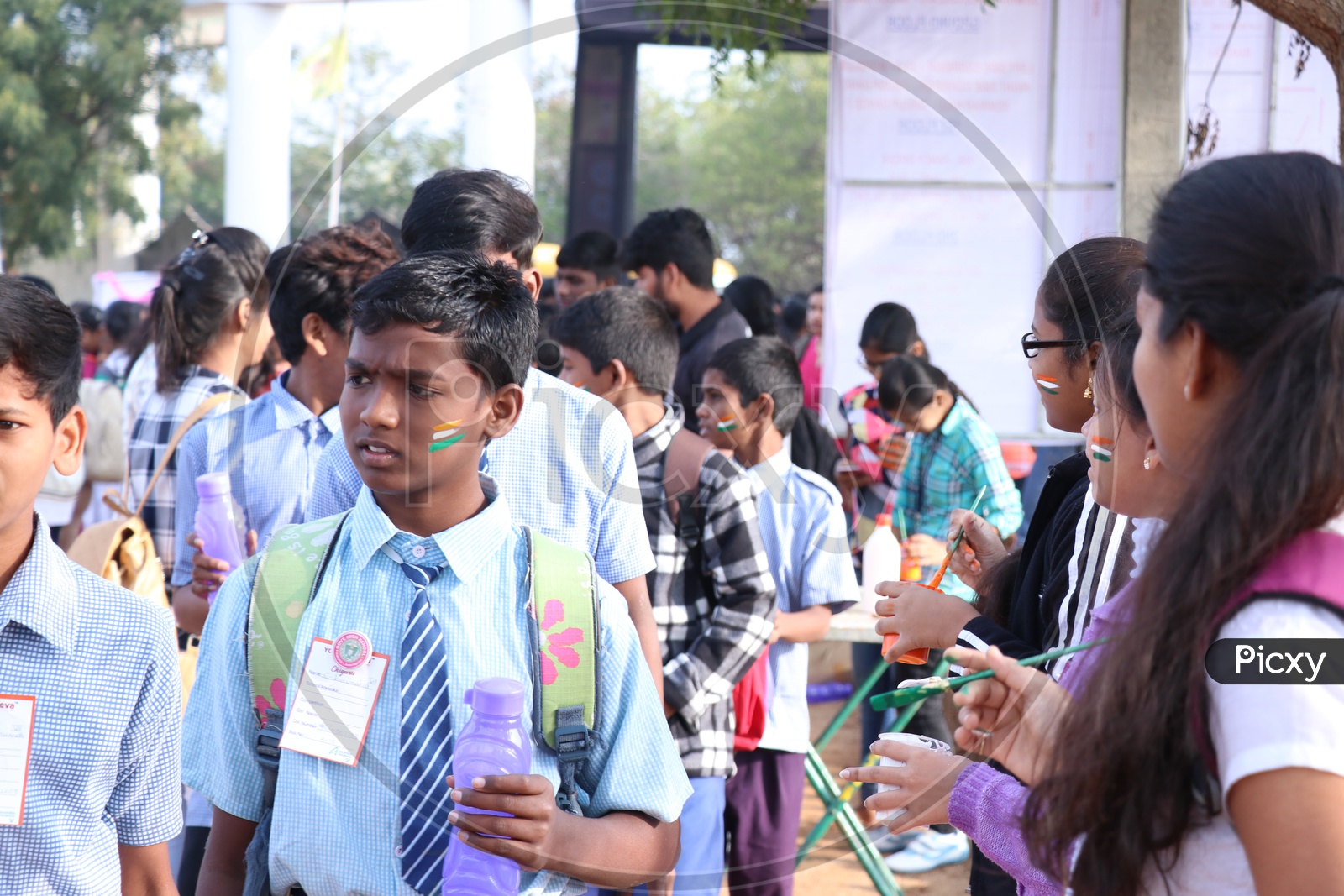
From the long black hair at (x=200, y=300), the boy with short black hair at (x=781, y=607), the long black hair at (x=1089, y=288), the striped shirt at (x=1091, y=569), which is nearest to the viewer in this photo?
the striped shirt at (x=1091, y=569)

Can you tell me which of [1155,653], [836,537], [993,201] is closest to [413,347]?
[1155,653]

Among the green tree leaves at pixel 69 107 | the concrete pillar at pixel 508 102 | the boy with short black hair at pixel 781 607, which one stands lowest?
the boy with short black hair at pixel 781 607

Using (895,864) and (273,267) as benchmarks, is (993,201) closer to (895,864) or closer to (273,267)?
(895,864)

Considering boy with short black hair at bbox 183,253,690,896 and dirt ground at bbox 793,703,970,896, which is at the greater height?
boy with short black hair at bbox 183,253,690,896

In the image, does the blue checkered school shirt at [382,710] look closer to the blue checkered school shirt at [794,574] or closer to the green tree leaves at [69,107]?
the blue checkered school shirt at [794,574]

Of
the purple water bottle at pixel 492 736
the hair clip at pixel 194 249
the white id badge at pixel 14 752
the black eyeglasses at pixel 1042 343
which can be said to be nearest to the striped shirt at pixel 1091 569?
the black eyeglasses at pixel 1042 343

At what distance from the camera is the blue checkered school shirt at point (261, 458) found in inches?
101

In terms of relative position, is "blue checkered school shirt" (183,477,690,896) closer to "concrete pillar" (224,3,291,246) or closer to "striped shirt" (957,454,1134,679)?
"striped shirt" (957,454,1134,679)

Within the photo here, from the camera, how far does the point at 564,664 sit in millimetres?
1523

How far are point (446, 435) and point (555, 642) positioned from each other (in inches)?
13.9

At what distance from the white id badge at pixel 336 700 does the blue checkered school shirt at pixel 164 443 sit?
5.37 feet

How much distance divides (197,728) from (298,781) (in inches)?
8.7

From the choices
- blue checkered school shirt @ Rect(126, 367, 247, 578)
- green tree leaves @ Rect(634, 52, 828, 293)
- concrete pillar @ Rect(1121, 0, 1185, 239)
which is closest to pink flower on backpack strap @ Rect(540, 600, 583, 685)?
blue checkered school shirt @ Rect(126, 367, 247, 578)

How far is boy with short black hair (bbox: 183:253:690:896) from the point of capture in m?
1.46
